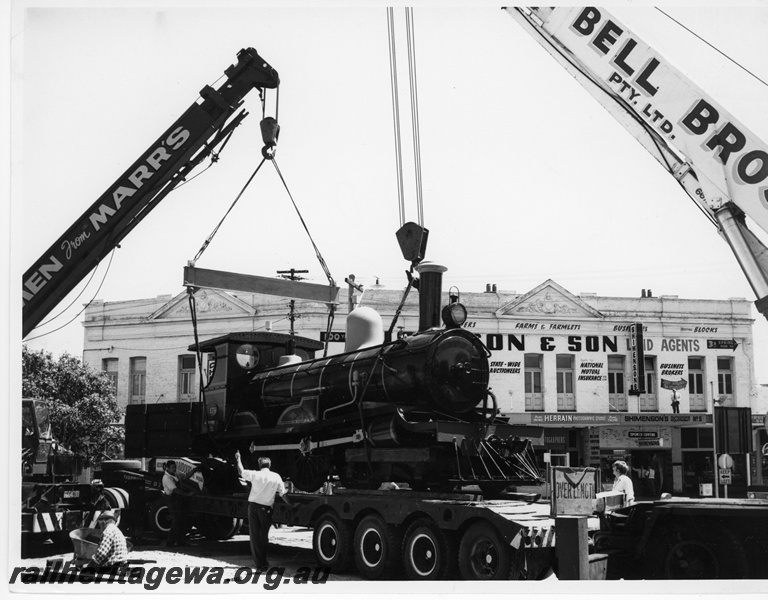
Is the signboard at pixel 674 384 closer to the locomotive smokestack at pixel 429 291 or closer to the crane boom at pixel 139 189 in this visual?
the locomotive smokestack at pixel 429 291

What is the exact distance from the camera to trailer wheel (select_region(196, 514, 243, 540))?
13.2 meters

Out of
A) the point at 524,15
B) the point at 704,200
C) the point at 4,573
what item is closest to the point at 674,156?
the point at 704,200

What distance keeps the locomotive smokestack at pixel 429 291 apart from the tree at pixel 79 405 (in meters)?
11.6

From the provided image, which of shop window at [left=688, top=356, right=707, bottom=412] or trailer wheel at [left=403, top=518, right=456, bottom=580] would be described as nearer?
trailer wheel at [left=403, top=518, right=456, bottom=580]

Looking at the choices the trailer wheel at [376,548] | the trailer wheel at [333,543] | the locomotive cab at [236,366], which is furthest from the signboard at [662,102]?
the locomotive cab at [236,366]

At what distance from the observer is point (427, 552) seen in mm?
8812

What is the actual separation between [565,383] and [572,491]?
19.4m

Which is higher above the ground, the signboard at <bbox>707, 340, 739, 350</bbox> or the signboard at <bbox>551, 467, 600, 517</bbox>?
the signboard at <bbox>707, 340, 739, 350</bbox>

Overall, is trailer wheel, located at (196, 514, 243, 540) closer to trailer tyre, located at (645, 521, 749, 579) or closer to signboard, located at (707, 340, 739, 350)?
trailer tyre, located at (645, 521, 749, 579)

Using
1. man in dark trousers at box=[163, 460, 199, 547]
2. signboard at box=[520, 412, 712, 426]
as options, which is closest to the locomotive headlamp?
man in dark trousers at box=[163, 460, 199, 547]

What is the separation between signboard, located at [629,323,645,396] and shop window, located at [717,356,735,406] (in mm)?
2264

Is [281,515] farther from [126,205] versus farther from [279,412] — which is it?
[126,205]

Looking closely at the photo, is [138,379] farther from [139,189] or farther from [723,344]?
[723,344]

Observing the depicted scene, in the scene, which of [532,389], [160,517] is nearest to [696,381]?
[532,389]
